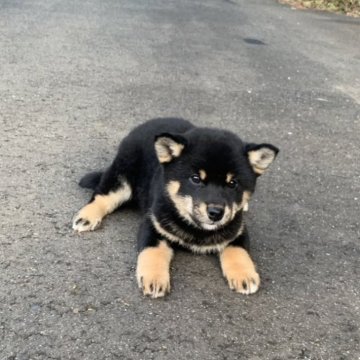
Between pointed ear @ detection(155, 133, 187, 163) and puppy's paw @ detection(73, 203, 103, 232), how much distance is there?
764 mm

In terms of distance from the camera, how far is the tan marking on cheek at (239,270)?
3768mm

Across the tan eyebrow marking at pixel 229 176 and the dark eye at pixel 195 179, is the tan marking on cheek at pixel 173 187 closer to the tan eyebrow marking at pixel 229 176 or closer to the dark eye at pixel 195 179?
the dark eye at pixel 195 179

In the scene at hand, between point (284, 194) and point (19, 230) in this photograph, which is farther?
point (284, 194)

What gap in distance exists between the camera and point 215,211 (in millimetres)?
3613

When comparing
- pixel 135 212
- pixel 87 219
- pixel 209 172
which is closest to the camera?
pixel 209 172

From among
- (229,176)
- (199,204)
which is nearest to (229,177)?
(229,176)

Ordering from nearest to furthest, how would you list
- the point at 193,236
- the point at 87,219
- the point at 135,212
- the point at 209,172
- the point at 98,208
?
the point at 209,172 < the point at 193,236 < the point at 87,219 < the point at 98,208 < the point at 135,212

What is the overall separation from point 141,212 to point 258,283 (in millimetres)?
1165

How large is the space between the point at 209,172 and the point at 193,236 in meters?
0.50

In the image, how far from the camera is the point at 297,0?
16.3m

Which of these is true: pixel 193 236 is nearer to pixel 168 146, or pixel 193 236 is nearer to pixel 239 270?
pixel 239 270

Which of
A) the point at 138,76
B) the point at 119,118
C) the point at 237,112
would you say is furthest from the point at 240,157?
the point at 138,76

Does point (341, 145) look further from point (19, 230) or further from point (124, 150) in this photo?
point (19, 230)

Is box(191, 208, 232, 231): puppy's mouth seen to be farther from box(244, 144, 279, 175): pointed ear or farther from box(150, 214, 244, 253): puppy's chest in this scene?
box(244, 144, 279, 175): pointed ear
